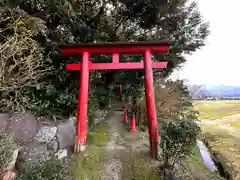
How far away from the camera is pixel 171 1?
24.3ft

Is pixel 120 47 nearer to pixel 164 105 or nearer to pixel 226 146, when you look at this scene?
pixel 164 105

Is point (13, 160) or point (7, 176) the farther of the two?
point (13, 160)

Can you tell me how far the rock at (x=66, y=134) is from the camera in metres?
4.36

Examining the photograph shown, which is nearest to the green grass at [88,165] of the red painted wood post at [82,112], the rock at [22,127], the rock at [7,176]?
the red painted wood post at [82,112]

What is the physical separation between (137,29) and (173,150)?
7.22m

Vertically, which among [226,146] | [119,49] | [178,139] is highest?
[119,49]

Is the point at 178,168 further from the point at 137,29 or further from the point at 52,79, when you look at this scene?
the point at 137,29

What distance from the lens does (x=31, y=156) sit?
353 cm

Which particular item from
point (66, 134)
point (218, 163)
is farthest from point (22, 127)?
point (218, 163)

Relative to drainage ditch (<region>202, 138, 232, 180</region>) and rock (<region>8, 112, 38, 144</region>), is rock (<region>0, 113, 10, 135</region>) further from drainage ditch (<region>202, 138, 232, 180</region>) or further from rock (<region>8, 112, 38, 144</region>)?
drainage ditch (<region>202, 138, 232, 180</region>)

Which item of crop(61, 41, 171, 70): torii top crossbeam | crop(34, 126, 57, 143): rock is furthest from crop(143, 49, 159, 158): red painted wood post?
crop(34, 126, 57, 143): rock

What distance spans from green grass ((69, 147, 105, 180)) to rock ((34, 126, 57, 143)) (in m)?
0.84

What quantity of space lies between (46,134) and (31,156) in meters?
0.72

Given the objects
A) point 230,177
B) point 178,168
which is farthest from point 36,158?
point 230,177
